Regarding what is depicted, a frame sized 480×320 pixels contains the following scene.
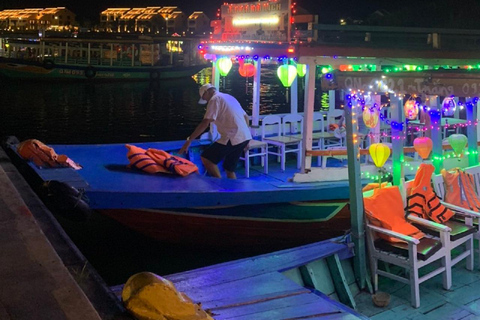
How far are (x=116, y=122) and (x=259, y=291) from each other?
21161 millimetres

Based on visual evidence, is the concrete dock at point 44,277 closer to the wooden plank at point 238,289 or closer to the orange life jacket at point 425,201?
the wooden plank at point 238,289

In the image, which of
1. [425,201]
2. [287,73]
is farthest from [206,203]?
[287,73]

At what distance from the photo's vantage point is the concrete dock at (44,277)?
10.6 feet

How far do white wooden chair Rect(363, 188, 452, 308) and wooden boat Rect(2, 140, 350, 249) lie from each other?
1.71 m

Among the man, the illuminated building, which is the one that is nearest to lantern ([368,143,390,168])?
the man

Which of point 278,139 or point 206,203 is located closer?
point 206,203

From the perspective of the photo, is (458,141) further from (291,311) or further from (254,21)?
(291,311)

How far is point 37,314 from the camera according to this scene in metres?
3.15

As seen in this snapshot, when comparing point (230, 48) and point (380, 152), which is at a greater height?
point (230, 48)

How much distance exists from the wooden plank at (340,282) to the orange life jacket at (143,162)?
112 inches

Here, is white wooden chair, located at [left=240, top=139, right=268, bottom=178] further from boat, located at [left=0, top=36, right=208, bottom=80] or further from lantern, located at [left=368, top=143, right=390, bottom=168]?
boat, located at [left=0, top=36, right=208, bottom=80]

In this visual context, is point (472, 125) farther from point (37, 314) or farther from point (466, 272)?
point (37, 314)

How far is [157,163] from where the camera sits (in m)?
7.46

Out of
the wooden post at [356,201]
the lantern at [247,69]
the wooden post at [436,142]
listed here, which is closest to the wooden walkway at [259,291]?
the wooden post at [356,201]
